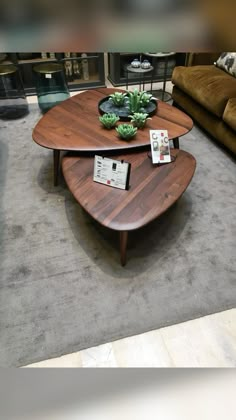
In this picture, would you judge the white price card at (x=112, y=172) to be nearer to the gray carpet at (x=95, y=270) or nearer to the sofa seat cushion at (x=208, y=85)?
the gray carpet at (x=95, y=270)

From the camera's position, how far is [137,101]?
6.64ft

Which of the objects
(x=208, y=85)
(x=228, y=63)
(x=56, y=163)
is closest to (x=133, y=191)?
(x=56, y=163)

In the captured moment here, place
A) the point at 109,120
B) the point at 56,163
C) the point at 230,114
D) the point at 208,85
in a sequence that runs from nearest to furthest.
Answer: the point at 109,120 < the point at 56,163 < the point at 230,114 < the point at 208,85

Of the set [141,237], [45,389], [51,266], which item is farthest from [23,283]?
[45,389]

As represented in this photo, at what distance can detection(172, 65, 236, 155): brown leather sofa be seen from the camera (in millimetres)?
2287

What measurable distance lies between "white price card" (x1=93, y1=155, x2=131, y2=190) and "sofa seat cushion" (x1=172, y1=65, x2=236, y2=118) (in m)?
1.30

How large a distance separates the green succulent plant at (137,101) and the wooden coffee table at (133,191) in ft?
1.38

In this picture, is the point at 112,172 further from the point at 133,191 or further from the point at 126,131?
the point at 126,131

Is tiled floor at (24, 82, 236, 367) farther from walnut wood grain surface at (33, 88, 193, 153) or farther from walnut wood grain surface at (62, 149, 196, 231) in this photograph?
walnut wood grain surface at (33, 88, 193, 153)

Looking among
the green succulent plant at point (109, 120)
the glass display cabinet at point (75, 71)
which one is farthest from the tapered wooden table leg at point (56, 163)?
the glass display cabinet at point (75, 71)

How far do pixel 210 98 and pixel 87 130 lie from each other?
120 cm

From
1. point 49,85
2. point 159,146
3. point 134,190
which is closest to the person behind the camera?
point 134,190

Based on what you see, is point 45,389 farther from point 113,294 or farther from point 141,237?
point 141,237

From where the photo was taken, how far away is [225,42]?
0.14 metres
